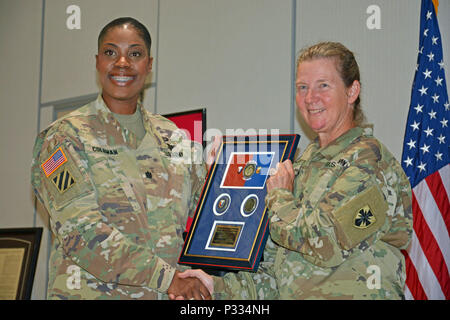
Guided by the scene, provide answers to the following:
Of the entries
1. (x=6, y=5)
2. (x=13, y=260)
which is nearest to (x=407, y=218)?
(x=13, y=260)

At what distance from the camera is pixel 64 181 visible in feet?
7.90

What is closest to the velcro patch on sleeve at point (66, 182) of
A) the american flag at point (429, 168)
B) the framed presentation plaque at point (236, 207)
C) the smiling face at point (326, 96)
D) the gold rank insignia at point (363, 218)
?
the framed presentation plaque at point (236, 207)

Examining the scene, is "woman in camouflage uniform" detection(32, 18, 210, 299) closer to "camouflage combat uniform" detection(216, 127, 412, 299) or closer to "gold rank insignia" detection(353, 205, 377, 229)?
"camouflage combat uniform" detection(216, 127, 412, 299)

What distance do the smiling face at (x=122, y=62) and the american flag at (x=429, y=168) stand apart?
1.68 meters

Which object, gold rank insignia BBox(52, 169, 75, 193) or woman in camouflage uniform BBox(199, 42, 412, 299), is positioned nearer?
woman in camouflage uniform BBox(199, 42, 412, 299)

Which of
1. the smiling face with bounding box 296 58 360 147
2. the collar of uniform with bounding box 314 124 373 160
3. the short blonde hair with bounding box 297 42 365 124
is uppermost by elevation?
the short blonde hair with bounding box 297 42 365 124

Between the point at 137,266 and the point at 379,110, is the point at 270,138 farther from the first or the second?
the point at 379,110

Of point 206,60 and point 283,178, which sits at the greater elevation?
point 206,60

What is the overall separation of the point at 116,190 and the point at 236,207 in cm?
54

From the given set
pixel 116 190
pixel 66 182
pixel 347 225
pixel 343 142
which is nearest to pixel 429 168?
pixel 343 142

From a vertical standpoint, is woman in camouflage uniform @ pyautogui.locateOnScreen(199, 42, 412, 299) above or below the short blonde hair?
below

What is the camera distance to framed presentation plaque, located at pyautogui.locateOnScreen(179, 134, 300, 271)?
239 cm

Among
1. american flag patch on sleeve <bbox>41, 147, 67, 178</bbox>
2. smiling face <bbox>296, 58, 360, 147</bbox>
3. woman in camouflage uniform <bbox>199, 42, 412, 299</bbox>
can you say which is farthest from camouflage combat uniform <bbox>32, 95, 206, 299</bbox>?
smiling face <bbox>296, 58, 360, 147</bbox>

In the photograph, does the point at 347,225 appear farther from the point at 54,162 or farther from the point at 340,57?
the point at 54,162
